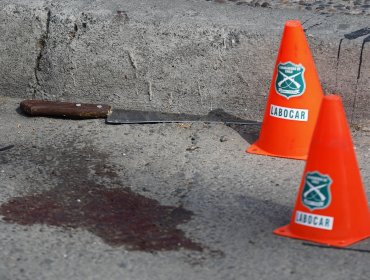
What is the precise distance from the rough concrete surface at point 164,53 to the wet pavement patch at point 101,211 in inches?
36.6

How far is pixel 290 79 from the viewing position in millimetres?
5324

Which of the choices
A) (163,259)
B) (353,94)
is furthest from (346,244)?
(353,94)

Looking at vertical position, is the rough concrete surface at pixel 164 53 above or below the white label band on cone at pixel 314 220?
above

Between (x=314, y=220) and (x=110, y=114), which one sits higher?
(x=314, y=220)

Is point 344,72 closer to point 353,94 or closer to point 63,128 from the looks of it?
point 353,94

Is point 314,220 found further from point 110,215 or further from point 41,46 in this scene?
point 41,46

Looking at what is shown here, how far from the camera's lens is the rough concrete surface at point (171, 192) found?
4074 mm

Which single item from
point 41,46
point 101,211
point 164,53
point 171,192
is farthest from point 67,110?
point 101,211

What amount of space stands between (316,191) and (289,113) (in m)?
1.17

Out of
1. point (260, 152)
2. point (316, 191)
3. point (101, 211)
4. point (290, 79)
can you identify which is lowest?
point (101, 211)

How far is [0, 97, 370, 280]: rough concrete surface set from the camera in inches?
160

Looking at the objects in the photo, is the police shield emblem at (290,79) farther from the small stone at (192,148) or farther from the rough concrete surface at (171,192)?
the small stone at (192,148)

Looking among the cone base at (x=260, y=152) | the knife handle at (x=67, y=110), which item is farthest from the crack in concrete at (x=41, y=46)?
the cone base at (x=260, y=152)

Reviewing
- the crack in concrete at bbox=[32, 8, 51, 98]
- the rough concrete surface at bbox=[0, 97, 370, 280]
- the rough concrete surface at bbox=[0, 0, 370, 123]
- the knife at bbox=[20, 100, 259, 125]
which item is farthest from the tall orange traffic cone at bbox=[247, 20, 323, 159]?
the crack in concrete at bbox=[32, 8, 51, 98]
